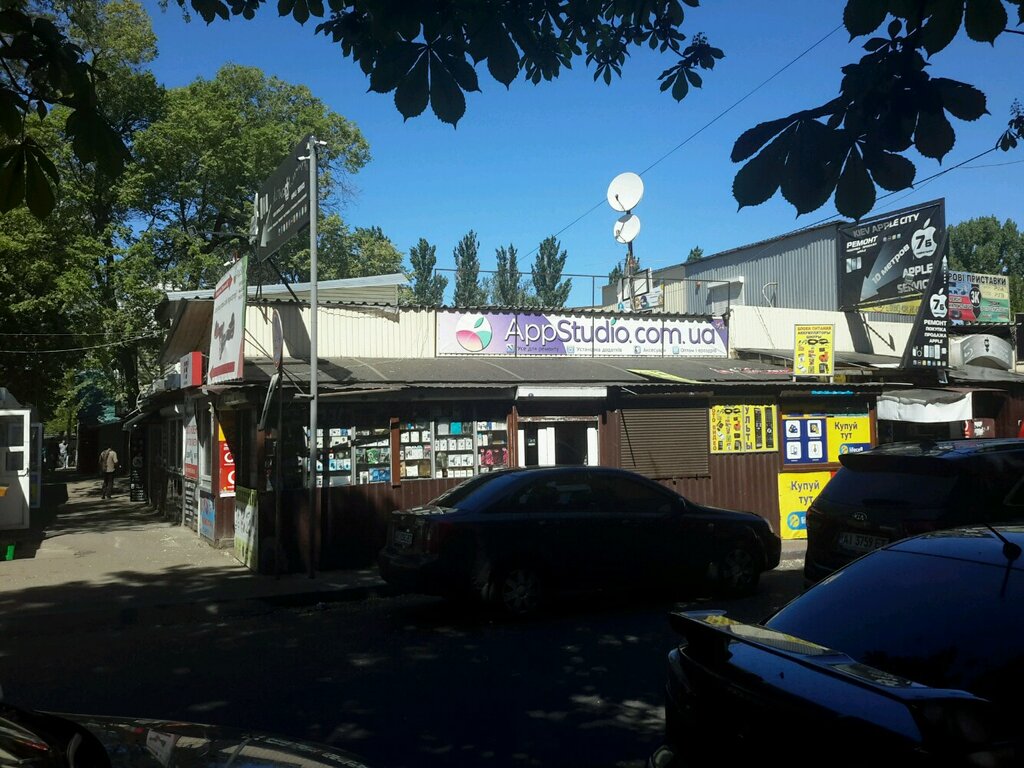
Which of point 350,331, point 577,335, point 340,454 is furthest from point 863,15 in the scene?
point 577,335

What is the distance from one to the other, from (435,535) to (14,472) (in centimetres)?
1009

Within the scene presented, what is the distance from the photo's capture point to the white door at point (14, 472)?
14969mm

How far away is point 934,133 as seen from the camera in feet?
10.9

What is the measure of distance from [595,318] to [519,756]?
36.9 ft

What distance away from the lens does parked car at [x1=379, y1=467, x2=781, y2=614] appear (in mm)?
8859

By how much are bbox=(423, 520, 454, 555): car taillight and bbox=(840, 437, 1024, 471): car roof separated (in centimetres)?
394

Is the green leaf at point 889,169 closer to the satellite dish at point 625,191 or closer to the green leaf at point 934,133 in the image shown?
the green leaf at point 934,133

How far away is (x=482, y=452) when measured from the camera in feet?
44.5

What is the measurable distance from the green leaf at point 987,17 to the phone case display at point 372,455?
10545 mm

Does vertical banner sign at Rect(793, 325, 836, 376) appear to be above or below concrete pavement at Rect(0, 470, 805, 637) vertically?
above

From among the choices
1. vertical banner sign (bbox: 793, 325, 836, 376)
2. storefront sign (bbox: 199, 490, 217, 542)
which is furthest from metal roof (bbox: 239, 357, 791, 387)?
storefront sign (bbox: 199, 490, 217, 542)

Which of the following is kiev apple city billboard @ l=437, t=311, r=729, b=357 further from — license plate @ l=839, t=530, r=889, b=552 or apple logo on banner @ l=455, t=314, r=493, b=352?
license plate @ l=839, t=530, r=889, b=552

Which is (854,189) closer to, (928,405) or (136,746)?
(136,746)

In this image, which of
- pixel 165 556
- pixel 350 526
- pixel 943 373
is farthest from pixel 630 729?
pixel 943 373
